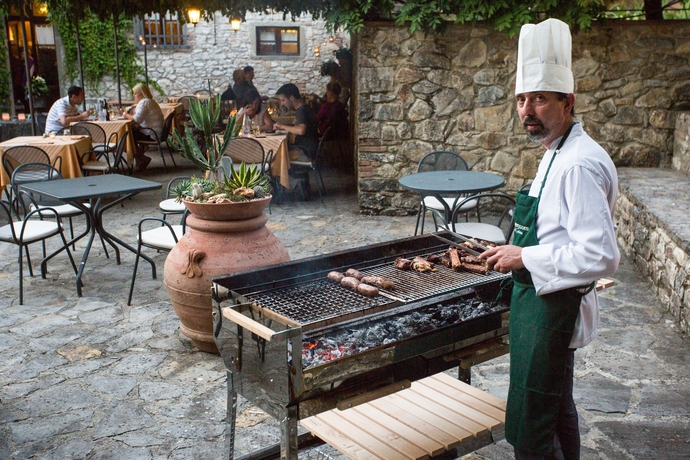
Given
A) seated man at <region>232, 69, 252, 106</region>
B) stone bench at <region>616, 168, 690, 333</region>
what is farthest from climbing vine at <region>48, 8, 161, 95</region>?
stone bench at <region>616, 168, 690, 333</region>

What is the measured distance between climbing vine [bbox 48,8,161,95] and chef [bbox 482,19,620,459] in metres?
16.1

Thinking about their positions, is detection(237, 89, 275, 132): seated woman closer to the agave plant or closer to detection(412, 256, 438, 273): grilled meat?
the agave plant

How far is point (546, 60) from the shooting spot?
2080 mm

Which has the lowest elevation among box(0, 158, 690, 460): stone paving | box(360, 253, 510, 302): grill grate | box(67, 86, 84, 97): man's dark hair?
box(0, 158, 690, 460): stone paving

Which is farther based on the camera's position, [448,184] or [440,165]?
[440,165]

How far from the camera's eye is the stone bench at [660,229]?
4473 mm

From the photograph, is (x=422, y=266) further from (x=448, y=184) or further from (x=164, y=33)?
(x=164, y=33)

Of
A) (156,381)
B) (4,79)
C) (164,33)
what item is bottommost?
(156,381)

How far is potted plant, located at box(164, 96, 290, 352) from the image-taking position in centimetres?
376

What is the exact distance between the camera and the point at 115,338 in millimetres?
4340

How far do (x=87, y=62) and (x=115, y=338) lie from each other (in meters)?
14.5

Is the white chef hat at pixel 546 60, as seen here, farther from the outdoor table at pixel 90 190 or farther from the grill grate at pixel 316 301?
the outdoor table at pixel 90 190

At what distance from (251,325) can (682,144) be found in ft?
20.2

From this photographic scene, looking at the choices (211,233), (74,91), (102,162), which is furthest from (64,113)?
(211,233)
